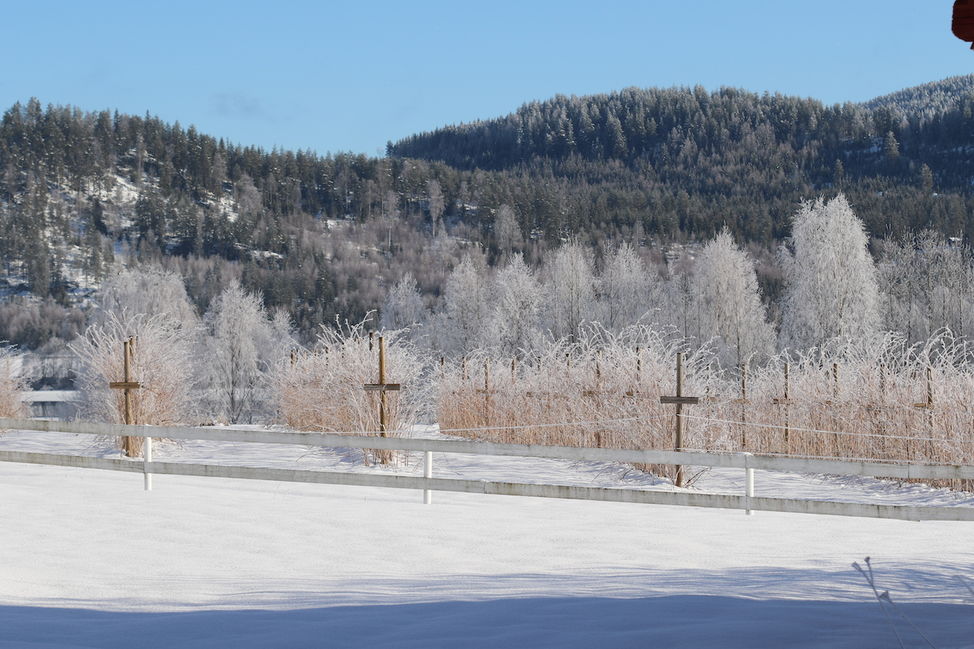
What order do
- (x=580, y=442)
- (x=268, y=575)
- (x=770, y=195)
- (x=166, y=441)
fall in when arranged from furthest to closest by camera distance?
1. (x=770, y=195)
2. (x=166, y=441)
3. (x=580, y=442)
4. (x=268, y=575)

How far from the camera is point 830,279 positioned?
3812cm

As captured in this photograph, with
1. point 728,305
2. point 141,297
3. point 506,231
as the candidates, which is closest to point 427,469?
point 728,305

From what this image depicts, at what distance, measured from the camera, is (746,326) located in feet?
165

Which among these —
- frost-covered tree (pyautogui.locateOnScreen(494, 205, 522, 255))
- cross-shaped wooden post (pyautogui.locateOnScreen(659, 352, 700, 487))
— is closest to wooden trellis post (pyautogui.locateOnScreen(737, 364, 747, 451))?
cross-shaped wooden post (pyautogui.locateOnScreen(659, 352, 700, 487))

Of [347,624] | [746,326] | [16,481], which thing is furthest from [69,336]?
[347,624]

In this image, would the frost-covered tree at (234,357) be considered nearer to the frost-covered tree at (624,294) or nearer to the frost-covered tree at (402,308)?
the frost-covered tree at (402,308)

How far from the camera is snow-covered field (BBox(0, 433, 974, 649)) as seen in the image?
5094 millimetres

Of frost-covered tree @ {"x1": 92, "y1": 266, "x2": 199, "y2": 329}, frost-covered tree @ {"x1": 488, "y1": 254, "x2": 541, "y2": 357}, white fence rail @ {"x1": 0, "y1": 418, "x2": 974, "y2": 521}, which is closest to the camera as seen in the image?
white fence rail @ {"x1": 0, "y1": 418, "x2": 974, "y2": 521}

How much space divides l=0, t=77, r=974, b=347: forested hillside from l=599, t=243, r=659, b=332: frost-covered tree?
161 feet

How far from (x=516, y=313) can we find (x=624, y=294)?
23.7ft

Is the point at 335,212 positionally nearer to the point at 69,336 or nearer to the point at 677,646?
the point at 69,336

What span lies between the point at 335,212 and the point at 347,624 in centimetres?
16020

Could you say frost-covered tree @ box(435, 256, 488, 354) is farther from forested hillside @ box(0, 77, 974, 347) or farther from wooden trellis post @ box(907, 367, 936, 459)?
forested hillside @ box(0, 77, 974, 347)

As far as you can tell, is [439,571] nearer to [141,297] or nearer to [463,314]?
[141,297]
